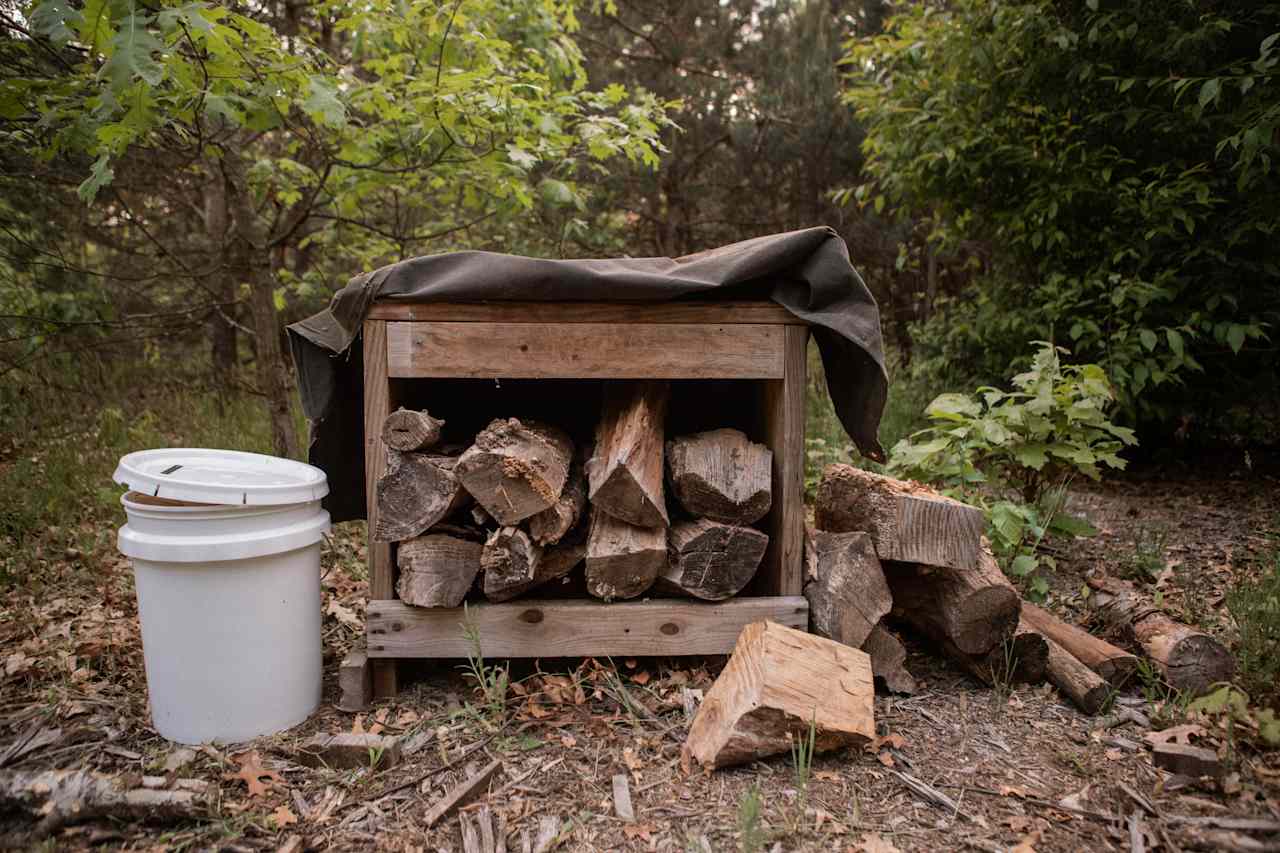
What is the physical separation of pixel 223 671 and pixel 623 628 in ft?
3.55

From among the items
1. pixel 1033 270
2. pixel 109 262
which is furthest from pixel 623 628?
pixel 109 262

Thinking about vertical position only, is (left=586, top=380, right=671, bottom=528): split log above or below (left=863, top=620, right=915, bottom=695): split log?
above

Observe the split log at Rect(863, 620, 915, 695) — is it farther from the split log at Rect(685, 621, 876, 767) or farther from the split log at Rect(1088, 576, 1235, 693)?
the split log at Rect(1088, 576, 1235, 693)

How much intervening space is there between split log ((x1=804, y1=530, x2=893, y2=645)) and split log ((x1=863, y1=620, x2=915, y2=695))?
0.05 metres

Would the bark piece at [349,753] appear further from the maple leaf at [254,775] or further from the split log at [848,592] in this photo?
the split log at [848,592]

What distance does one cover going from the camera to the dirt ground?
156 centimetres

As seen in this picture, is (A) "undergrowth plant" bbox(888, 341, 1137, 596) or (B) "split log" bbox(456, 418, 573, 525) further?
(A) "undergrowth plant" bbox(888, 341, 1137, 596)

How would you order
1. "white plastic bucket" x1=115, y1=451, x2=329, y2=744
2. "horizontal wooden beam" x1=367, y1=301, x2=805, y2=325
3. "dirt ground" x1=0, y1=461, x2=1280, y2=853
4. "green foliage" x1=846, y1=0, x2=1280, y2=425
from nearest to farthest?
1. "dirt ground" x1=0, y1=461, x2=1280, y2=853
2. "white plastic bucket" x1=115, y1=451, x2=329, y2=744
3. "horizontal wooden beam" x1=367, y1=301, x2=805, y2=325
4. "green foliage" x1=846, y1=0, x2=1280, y2=425

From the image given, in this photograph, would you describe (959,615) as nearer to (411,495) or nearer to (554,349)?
(554,349)

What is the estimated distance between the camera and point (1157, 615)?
7.50ft

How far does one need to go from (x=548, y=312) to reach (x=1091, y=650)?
6.33ft

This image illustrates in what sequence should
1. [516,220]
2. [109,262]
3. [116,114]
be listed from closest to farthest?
[116,114]
[109,262]
[516,220]

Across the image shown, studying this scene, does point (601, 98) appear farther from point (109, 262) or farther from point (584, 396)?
point (109, 262)

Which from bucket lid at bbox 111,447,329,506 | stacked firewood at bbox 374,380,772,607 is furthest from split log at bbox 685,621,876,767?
bucket lid at bbox 111,447,329,506
